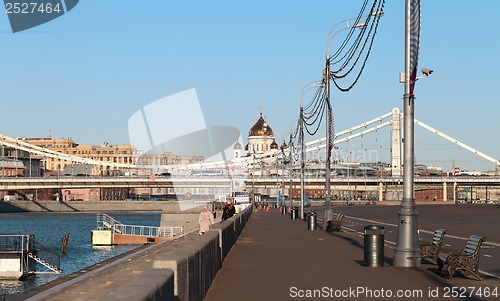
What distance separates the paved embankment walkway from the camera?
681 inches

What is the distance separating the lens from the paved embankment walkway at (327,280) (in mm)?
17297

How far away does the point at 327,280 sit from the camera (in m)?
20.2

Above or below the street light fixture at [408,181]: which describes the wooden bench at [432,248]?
below

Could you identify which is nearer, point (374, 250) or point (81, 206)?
point (374, 250)

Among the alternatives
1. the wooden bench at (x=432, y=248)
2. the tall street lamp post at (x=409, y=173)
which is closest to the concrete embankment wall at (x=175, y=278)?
the tall street lamp post at (x=409, y=173)

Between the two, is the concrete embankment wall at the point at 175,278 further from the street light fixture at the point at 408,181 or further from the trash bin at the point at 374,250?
the street light fixture at the point at 408,181

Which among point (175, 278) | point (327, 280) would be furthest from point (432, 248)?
point (175, 278)

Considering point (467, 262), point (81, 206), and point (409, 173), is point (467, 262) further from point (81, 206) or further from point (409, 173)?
point (81, 206)

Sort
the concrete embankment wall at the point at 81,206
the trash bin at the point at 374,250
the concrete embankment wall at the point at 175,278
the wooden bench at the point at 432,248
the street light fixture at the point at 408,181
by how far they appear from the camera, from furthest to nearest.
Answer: the concrete embankment wall at the point at 81,206
the wooden bench at the point at 432,248
the trash bin at the point at 374,250
the street light fixture at the point at 408,181
the concrete embankment wall at the point at 175,278

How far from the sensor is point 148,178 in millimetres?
163000

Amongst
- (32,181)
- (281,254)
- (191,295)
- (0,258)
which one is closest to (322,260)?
(281,254)

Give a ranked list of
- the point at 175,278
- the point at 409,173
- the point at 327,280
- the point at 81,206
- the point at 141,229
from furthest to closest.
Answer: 1. the point at 81,206
2. the point at 141,229
3. the point at 409,173
4. the point at 327,280
5. the point at 175,278

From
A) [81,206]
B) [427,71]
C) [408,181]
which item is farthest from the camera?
[81,206]

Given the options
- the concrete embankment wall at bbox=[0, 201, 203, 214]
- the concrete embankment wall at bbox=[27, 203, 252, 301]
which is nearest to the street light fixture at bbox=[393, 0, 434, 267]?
the concrete embankment wall at bbox=[27, 203, 252, 301]
